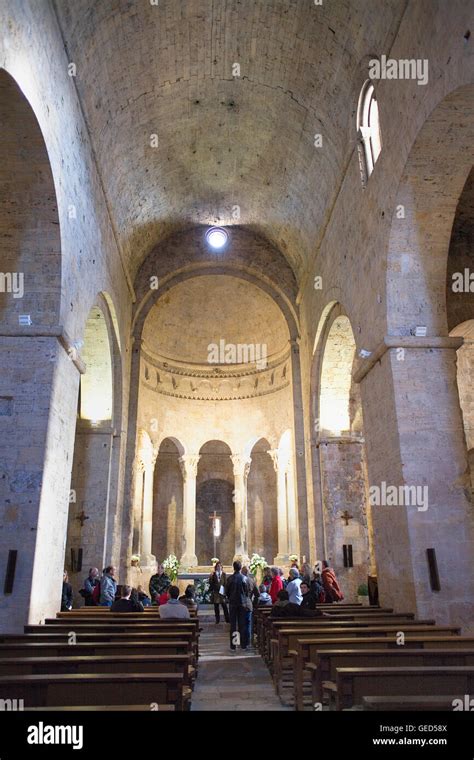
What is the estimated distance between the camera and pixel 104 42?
10430 millimetres

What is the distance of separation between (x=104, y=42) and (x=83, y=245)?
373cm

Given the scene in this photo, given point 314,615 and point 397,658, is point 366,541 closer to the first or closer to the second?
point 314,615

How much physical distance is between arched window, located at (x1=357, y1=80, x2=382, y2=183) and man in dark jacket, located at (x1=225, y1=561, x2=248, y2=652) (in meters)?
8.12

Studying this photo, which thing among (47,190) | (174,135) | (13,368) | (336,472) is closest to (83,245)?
(47,190)

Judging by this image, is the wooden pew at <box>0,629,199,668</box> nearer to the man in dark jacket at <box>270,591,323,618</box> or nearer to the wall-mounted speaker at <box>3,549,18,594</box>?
the wall-mounted speaker at <box>3,549,18,594</box>

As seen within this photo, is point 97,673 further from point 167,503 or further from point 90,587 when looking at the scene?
point 167,503

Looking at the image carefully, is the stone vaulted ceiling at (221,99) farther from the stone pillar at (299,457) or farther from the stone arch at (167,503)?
the stone arch at (167,503)

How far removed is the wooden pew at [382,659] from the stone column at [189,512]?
14985mm

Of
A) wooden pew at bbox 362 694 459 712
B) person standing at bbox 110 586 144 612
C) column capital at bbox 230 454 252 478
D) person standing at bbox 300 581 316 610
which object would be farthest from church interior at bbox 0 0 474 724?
column capital at bbox 230 454 252 478

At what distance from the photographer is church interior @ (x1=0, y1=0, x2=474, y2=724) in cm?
660

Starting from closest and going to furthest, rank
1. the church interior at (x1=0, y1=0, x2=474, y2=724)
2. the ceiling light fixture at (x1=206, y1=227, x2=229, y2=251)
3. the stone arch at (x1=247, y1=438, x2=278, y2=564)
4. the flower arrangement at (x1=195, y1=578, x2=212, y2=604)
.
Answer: the church interior at (x1=0, y1=0, x2=474, y2=724) → the flower arrangement at (x1=195, y1=578, x2=212, y2=604) → the ceiling light fixture at (x1=206, y1=227, x2=229, y2=251) → the stone arch at (x1=247, y1=438, x2=278, y2=564)

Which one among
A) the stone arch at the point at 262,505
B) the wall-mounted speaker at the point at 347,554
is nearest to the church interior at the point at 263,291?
the wall-mounted speaker at the point at 347,554

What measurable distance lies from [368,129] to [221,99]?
4329 mm

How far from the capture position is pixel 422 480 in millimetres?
8844
